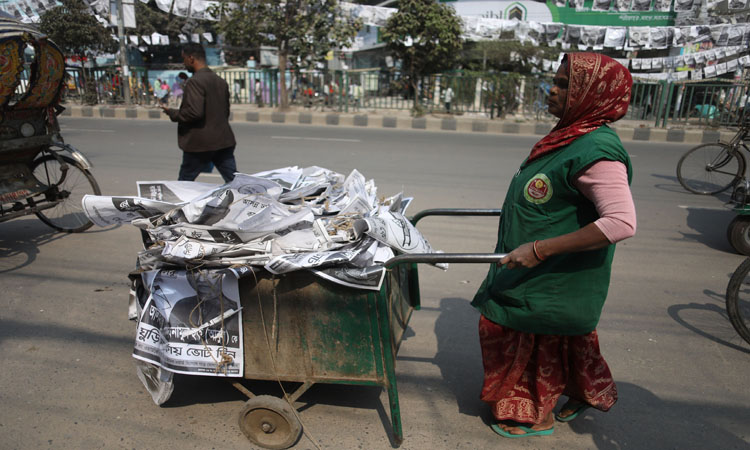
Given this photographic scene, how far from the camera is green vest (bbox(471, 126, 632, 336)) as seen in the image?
5.82 ft

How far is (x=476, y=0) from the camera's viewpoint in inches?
1024

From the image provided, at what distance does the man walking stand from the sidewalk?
9084 mm

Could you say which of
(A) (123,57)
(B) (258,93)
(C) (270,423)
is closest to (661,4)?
(B) (258,93)

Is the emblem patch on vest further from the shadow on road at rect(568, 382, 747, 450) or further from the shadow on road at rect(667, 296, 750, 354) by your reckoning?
the shadow on road at rect(667, 296, 750, 354)

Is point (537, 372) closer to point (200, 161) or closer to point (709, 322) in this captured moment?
point (709, 322)

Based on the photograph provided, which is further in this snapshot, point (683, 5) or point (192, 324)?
point (683, 5)

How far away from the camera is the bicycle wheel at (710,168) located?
248 inches

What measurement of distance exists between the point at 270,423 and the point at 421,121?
39.1 feet

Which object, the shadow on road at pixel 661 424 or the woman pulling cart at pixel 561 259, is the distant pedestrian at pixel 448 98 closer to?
the shadow on road at pixel 661 424

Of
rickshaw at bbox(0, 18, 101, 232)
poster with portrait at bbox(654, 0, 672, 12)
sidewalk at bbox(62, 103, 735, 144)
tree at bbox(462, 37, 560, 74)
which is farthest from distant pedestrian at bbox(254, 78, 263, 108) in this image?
poster with portrait at bbox(654, 0, 672, 12)

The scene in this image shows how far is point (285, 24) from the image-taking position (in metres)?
14.3

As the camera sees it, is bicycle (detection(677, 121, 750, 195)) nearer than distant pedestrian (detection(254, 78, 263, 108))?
Yes

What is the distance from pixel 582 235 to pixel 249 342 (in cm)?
132

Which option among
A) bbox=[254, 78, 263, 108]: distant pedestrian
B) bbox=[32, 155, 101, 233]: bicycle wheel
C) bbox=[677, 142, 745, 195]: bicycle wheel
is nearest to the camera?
bbox=[32, 155, 101, 233]: bicycle wheel
